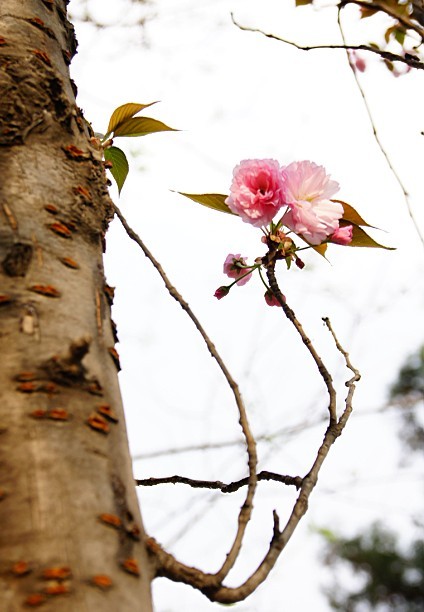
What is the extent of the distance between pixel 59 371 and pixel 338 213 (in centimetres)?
51

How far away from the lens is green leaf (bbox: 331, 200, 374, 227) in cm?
89

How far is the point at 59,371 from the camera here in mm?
483

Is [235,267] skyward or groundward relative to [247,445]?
skyward

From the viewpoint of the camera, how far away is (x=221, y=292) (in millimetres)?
992

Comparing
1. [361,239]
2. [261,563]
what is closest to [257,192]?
[361,239]

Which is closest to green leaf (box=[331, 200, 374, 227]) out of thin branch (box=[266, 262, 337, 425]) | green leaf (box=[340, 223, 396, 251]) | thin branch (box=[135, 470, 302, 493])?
green leaf (box=[340, 223, 396, 251])

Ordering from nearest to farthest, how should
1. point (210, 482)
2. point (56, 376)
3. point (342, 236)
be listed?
1. point (56, 376)
2. point (210, 482)
3. point (342, 236)

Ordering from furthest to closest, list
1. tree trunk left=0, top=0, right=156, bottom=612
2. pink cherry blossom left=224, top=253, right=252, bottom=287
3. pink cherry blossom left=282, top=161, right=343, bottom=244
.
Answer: pink cherry blossom left=224, top=253, right=252, bottom=287
pink cherry blossom left=282, top=161, right=343, bottom=244
tree trunk left=0, top=0, right=156, bottom=612

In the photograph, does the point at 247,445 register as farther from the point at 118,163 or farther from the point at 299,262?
the point at 118,163

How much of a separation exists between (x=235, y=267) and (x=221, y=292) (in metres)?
0.05

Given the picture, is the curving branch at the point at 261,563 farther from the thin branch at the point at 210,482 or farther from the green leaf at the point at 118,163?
the green leaf at the point at 118,163

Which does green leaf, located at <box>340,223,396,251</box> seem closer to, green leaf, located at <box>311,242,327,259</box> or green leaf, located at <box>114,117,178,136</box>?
green leaf, located at <box>311,242,327,259</box>

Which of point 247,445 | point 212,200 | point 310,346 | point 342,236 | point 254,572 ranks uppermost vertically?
point 212,200

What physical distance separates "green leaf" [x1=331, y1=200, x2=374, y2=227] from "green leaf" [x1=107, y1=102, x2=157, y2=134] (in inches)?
11.6
